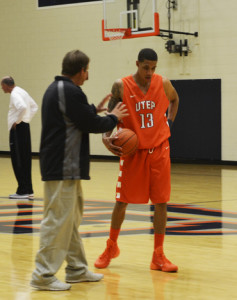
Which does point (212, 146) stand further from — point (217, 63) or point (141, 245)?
point (141, 245)

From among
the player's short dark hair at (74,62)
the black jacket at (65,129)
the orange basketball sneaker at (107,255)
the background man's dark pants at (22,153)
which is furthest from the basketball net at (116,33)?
the black jacket at (65,129)

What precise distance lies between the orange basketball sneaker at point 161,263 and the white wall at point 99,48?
422 inches

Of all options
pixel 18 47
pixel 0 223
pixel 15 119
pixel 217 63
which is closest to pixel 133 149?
pixel 0 223

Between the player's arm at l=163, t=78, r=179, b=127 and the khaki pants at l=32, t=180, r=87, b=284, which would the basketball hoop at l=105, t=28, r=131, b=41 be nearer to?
the player's arm at l=163, t=78, r=179, b=127

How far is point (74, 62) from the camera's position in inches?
177

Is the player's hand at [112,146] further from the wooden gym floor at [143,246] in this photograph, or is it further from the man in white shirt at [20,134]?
the man in white shirt at [20,134]

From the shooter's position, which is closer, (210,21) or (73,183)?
(73,183)

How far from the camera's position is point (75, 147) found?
446 cm

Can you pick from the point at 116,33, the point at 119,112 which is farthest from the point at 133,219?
the point at 116,33

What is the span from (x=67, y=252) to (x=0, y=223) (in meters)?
3.08

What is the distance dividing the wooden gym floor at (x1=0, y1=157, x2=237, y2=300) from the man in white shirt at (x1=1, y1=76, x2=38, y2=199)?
0.94 ft

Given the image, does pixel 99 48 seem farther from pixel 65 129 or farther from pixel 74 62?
pixel 65 129

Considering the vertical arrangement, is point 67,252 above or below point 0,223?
above

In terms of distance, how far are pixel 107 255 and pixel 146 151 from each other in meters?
0.91
